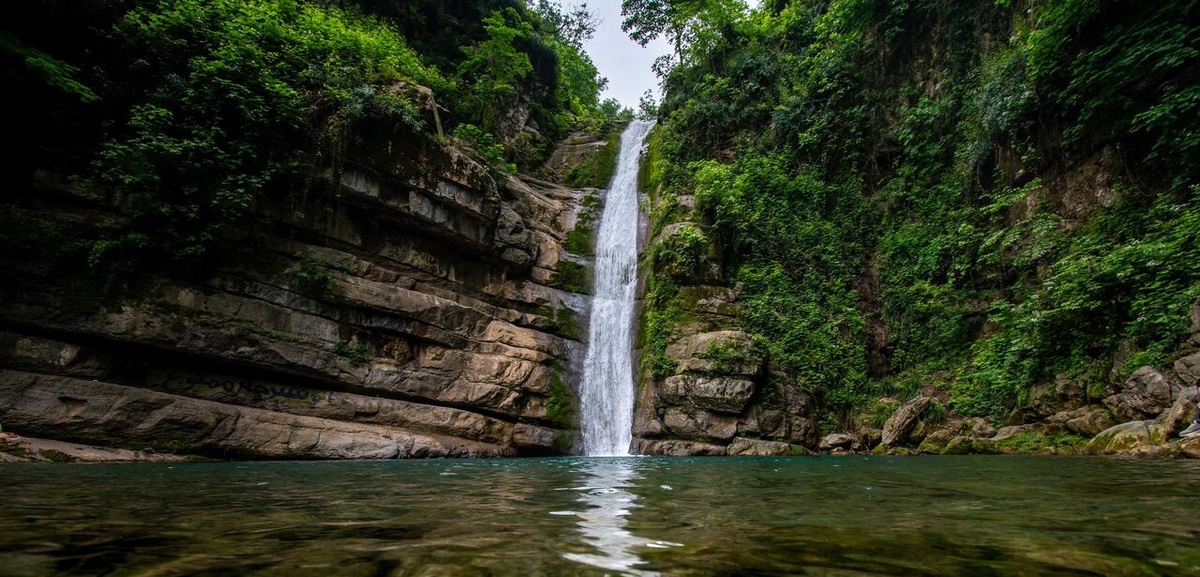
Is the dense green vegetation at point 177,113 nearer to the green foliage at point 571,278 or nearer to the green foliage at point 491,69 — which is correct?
the green foliage at point 491,69

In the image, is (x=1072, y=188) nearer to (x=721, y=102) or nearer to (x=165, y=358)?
(x=721, y=102)

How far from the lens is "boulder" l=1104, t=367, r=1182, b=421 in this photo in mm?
7980

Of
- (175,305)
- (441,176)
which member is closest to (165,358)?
(175,305)

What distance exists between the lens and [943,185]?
613 inches

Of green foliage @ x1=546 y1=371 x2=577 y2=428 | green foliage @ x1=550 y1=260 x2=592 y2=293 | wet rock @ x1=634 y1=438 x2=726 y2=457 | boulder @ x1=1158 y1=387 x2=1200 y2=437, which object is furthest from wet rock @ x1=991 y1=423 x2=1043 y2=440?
green foliage @ x1=550 y1=260 x2=592 y2=293

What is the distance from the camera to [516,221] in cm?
1700

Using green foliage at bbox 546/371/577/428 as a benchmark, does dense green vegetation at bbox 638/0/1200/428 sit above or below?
above

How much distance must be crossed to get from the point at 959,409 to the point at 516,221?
42.2 ft

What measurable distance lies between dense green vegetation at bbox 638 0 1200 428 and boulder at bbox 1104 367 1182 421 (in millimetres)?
604

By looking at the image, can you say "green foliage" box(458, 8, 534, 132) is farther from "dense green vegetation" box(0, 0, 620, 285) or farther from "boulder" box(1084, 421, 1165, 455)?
"boulder" box(1084, 421, 1165, 455)

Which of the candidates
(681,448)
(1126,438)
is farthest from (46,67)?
(1126,438)

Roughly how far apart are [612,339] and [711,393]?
4.09 meters

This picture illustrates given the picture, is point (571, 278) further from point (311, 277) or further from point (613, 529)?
point (613, 529)

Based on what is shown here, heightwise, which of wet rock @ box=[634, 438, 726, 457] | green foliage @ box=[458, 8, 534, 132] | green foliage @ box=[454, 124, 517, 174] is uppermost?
green foliage @ box=[458, 8, 534, 132]
